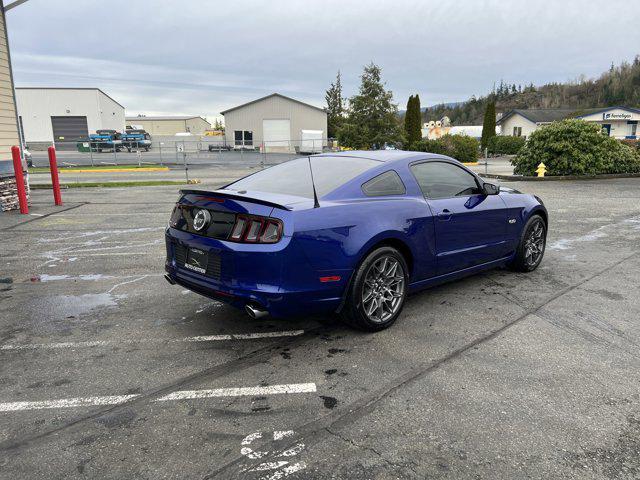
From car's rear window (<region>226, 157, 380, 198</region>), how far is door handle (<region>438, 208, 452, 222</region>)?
786 millimetres

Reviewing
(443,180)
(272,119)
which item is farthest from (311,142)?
(443,180)

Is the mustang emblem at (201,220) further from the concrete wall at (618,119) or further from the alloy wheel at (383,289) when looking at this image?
the concrete wall at (618,119)

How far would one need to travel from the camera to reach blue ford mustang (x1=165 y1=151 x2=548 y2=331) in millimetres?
3605

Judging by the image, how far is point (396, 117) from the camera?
3319cm

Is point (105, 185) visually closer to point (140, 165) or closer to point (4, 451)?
point (140, 165)

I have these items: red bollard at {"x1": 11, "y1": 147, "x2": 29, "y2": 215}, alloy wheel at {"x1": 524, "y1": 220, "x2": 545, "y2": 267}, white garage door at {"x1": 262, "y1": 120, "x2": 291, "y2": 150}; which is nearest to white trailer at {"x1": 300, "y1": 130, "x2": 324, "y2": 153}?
white garage door at {"x1": 262, "y1": 120, "x2": 291, "y2": 150}

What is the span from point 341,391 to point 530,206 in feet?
12.8

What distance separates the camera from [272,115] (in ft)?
168

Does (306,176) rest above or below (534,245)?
above

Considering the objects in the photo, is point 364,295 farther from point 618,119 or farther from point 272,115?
point 618,119

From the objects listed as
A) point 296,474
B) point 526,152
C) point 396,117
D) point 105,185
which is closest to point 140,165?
point 105,185

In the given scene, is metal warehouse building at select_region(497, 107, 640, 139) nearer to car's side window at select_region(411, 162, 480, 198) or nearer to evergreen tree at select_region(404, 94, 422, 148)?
evergreen tree at select_region(404, 94, 422, 148)

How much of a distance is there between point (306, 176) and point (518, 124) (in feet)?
221

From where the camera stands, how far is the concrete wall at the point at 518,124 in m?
61.4
